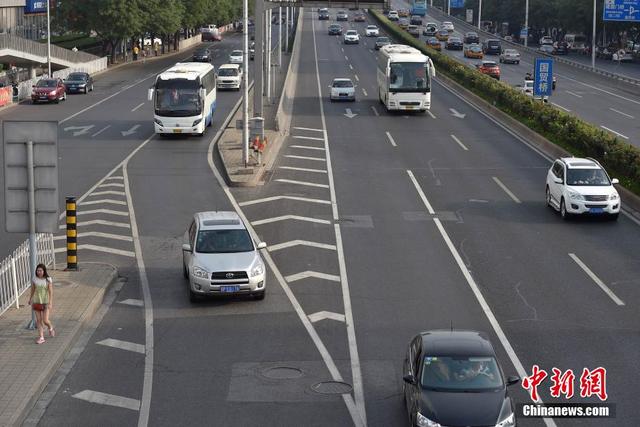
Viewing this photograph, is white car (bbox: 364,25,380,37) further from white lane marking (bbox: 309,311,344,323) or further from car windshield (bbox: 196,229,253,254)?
white lane marking (bbox: 309,311,344,323)

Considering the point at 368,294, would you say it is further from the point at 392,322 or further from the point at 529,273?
the point at 529,273

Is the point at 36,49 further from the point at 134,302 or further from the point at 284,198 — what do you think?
the point at 134,302

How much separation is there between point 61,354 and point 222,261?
15.7 feet

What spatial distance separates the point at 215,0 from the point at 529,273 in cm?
11168

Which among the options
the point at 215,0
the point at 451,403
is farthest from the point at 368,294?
the point at 215,0

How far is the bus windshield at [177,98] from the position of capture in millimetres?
47750

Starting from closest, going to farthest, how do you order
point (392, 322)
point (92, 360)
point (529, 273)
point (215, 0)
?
point (92, 360), point (392, 322), point (529, 273), point (215, 0)

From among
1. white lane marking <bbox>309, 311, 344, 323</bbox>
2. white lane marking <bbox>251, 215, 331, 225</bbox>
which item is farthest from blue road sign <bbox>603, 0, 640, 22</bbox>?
white lane marking <bbox>309, 311, 344, 323</bbox>

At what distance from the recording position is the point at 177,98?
47.9m

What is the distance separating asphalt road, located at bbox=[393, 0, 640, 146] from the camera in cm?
5629

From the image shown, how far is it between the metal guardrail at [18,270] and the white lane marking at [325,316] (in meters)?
5.81

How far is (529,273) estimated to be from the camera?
25453 mm

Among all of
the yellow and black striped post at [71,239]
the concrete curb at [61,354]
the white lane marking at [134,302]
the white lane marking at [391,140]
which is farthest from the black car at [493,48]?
the white lane marking at [134,302]

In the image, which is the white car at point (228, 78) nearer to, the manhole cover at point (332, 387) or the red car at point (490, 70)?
the red car at point (490, 70)
